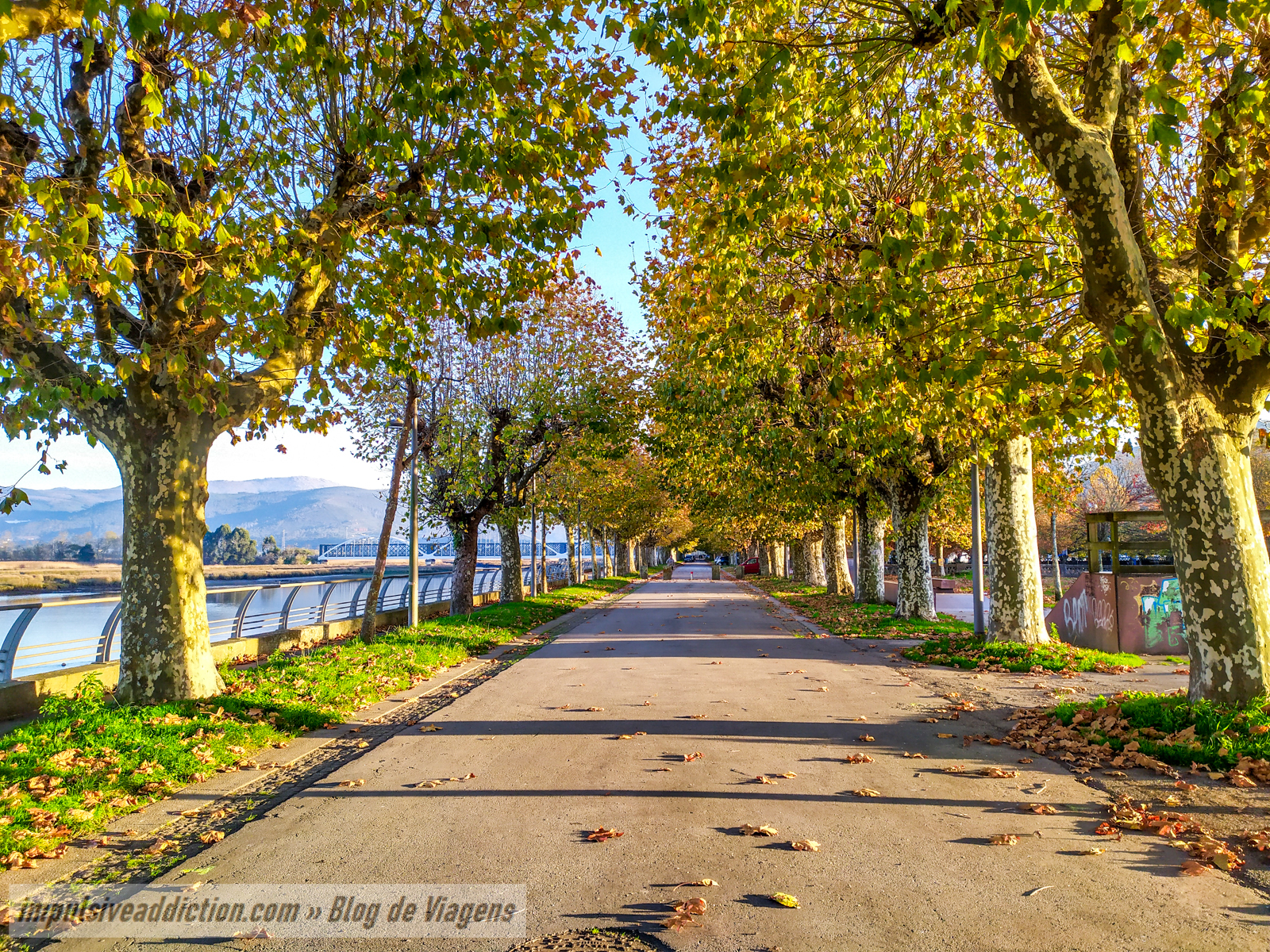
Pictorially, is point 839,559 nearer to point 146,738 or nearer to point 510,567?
point 510,567

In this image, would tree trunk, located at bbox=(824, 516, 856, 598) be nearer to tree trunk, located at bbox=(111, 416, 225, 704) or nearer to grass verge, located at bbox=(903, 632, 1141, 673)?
grass verge, located at bbox=(903, 632, 1141, 673)

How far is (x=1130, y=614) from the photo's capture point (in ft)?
→ 44.7

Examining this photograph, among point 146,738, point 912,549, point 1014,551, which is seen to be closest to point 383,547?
point 146,738

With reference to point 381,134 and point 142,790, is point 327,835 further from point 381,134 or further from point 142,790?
point 381,134

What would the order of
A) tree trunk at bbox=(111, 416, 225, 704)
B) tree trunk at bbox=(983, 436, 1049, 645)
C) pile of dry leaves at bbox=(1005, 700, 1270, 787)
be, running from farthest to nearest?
tree trunk at bbox=(983, 436, 1049, 645) → tree trunk at bbox=(111, 416, 225, 704) → pile of dry leaves at bbox=(1005, 700, 1270, 787)

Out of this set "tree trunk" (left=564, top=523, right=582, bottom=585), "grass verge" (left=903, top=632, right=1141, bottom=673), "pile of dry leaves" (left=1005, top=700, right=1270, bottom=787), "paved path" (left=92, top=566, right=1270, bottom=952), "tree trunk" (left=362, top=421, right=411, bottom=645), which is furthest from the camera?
"tree trunk" (left=564, top=523, right=582, bottom=585)

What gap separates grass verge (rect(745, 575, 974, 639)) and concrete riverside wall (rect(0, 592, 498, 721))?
11.1 metres

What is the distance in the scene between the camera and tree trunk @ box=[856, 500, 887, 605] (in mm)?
24125

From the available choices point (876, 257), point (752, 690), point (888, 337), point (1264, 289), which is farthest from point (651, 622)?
point (1264, 289)

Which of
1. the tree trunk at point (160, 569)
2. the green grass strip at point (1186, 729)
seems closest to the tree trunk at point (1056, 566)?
the green grass strip at point (1186, 729)

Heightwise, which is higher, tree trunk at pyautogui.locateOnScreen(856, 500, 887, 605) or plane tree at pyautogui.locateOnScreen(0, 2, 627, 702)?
plane tree at pyautogui.locateOnScreen(0, 2, 627, 702)

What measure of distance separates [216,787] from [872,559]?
828 inches

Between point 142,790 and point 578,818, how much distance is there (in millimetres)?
3480

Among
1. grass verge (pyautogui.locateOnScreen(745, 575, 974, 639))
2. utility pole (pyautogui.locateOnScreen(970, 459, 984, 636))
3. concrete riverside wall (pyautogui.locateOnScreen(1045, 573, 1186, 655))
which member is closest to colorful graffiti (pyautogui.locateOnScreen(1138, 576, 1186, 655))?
concrete riverside wall (pyautogui.locateOnScreen(1045, 573, 1186, 655))
